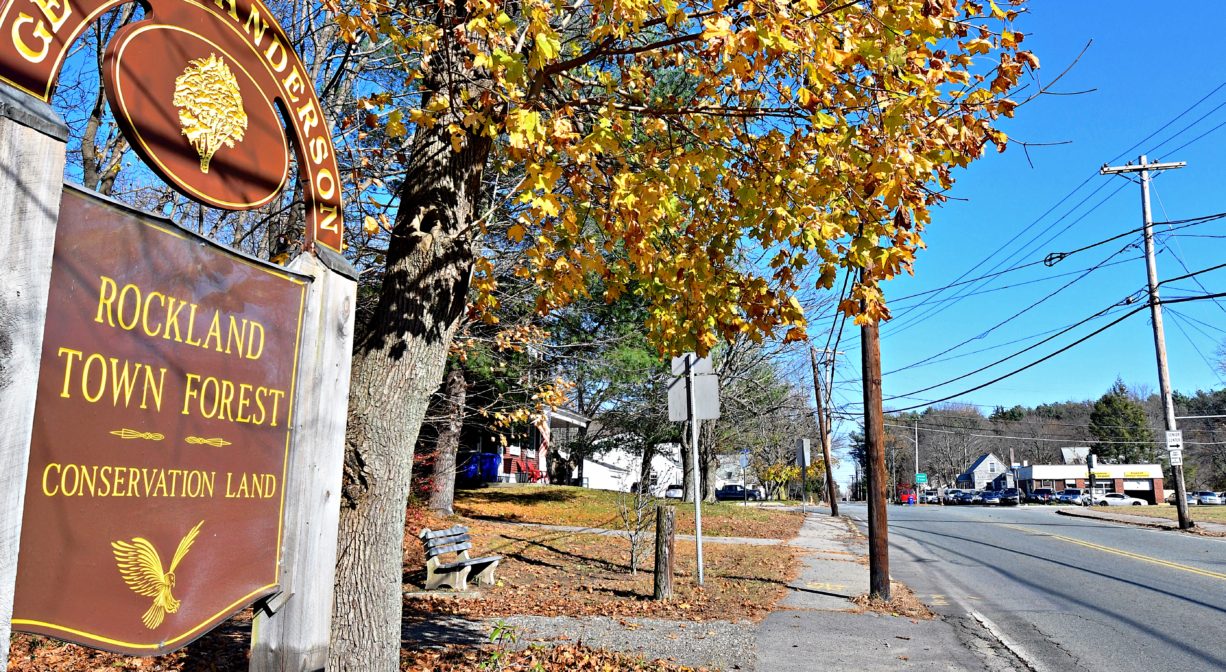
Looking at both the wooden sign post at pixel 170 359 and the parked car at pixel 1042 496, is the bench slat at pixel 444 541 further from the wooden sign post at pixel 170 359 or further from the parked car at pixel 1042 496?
the parked car at pixel 1042 496

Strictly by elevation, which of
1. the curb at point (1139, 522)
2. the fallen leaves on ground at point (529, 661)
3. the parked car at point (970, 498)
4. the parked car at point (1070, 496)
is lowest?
the parked car at point (970, 498)

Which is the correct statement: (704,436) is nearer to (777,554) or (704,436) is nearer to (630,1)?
(777,554)

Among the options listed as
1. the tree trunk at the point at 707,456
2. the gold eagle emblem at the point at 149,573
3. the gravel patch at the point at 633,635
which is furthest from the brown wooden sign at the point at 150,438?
the tree trunk at the point at 707,456

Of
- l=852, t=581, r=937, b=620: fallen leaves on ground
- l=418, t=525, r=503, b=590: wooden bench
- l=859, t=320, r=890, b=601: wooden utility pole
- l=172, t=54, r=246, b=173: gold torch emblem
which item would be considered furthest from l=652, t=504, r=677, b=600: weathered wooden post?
l=172, t=54, r=246, b=173: gold torch emblem

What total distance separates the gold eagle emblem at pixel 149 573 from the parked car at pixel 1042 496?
241 ft

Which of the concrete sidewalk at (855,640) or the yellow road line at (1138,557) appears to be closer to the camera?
the concrete sidewalk at (855,640)

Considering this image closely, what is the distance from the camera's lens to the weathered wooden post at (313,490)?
10.3 feet

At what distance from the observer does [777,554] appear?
1586cm

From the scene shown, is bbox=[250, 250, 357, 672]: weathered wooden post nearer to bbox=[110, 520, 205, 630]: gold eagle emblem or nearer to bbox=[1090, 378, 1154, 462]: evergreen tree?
bbox=[110, 520, 205, 630]: gold eagle emblem

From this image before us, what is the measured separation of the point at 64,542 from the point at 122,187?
32.3ft

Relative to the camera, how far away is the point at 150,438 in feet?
8.22

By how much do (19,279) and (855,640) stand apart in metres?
7.82

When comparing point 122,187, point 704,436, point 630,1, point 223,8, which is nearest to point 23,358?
point 223,8

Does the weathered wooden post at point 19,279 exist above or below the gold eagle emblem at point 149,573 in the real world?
above
